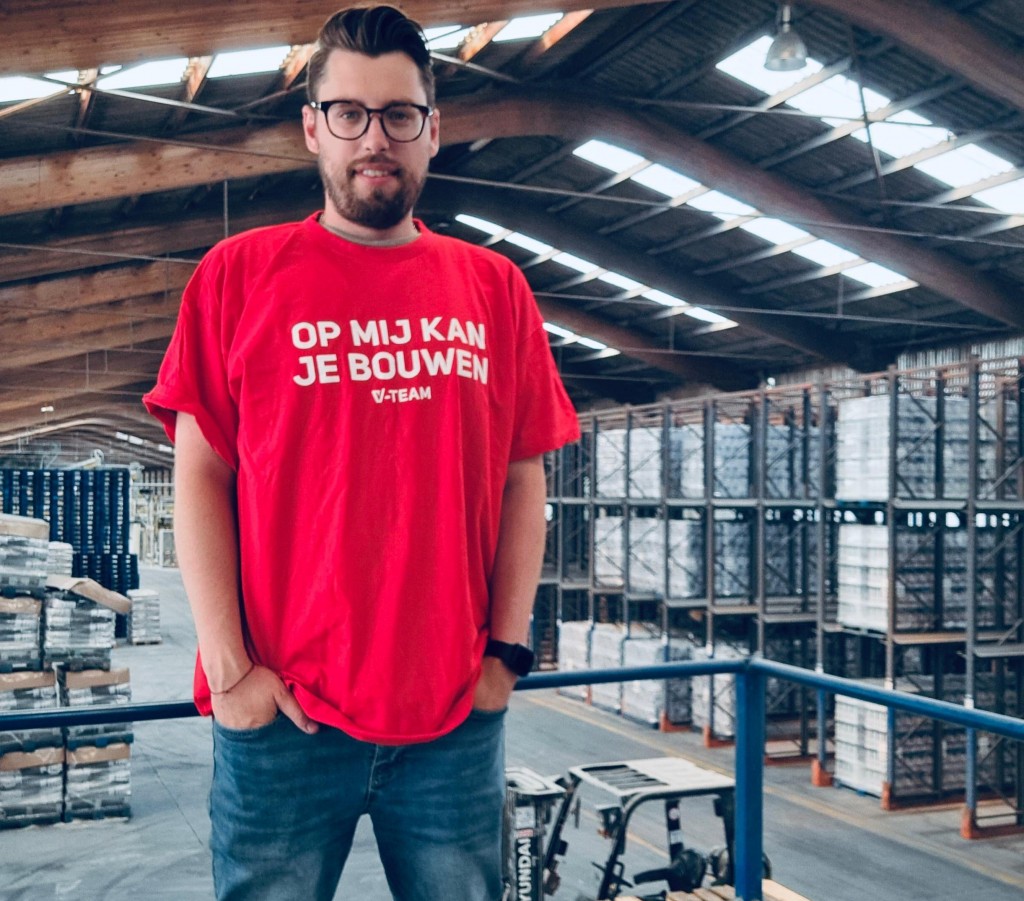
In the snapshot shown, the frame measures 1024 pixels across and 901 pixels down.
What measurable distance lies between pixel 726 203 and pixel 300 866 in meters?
16.8

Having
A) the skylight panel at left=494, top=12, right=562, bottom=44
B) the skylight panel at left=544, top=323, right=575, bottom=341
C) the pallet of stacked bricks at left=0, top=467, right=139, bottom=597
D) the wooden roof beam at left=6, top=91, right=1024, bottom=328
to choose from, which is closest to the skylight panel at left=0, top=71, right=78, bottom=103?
the wooden roof beam at left=6, top=91, right=1024, bottom=328

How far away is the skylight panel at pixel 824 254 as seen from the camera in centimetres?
1850

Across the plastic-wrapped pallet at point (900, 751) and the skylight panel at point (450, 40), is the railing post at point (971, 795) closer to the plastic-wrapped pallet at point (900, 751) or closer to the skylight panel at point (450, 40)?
the plastic-wrapped pallet at point (900, 751)

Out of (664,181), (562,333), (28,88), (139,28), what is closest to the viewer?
(139,28)

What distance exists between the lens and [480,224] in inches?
840

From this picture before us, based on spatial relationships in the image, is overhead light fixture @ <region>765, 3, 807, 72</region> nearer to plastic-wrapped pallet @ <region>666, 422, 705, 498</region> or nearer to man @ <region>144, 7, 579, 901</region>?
plastic-wrapped pallet @ <region>666, 422, 705, 498</region>

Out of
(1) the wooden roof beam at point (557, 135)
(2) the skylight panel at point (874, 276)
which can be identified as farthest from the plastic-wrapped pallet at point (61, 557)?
(2) the skylight panel at point (874, 276)

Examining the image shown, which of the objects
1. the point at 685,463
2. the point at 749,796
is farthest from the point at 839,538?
the point at 749,796

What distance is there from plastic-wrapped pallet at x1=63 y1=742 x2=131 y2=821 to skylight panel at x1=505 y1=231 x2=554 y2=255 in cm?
1239

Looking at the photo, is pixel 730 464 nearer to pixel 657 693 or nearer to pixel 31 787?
pixel 657 693

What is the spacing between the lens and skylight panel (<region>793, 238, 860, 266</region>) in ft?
60.7

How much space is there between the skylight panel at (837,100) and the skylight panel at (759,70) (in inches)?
8.8

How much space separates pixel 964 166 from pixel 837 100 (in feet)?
7.22

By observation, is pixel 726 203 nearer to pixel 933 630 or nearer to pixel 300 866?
pixel 933 630
